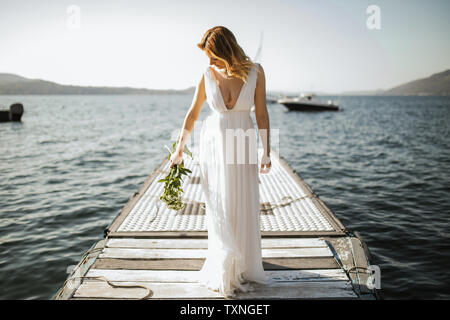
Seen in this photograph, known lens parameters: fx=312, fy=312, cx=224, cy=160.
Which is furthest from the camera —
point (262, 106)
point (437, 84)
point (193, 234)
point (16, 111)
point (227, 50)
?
point (437, 84)

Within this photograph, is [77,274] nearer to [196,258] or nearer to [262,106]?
[196,258]

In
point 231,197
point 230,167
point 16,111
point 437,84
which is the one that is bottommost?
point 231,197

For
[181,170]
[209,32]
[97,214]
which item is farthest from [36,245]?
[209,32]

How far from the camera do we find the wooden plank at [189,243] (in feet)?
14.0

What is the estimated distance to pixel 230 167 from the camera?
3088mm

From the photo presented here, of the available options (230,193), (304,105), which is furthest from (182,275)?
(304,105)

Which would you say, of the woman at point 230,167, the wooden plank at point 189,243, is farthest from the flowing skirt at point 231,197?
the wooden plank at point 189,243

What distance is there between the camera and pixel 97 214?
26.4 feet

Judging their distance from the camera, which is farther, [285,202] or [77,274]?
[285,202]

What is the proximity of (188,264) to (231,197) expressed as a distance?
1.20 meters

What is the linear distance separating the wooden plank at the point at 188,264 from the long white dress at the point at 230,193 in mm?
582

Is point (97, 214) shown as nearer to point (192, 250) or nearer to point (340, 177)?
point (192, 250)

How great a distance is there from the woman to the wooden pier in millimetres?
316

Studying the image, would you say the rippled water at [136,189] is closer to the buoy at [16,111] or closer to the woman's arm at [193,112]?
the woman's arm at [193,112]
